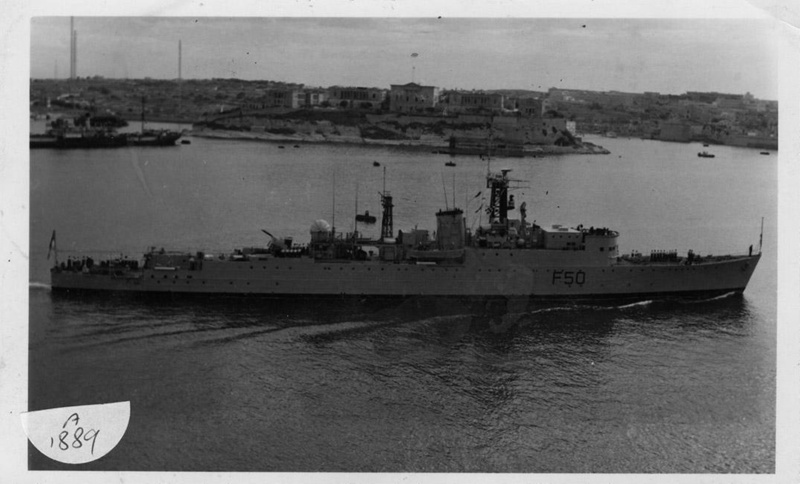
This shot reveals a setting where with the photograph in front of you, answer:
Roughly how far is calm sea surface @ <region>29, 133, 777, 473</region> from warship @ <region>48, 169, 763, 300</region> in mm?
518

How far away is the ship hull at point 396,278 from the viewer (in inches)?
669

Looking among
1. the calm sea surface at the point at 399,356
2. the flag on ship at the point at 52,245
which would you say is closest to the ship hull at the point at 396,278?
the calm sea surface at the point at 399,356

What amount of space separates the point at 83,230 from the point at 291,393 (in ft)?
30.9

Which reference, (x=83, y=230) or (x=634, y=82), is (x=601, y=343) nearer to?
(x=634, y=82)

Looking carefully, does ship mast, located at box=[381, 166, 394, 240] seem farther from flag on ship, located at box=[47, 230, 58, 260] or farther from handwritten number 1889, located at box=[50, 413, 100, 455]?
handwritten number 1889, located at box=[50, 413, 100, 455]

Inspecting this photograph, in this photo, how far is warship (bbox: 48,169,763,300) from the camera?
17.0 meters

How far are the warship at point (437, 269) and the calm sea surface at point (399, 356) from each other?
1.70ft

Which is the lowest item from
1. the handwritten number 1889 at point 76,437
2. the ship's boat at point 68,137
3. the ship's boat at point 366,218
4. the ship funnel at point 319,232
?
the handwritten number 1889 at point 76,437

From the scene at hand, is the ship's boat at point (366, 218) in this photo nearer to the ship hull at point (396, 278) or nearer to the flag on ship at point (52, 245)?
the ship hull at point (396, 278)

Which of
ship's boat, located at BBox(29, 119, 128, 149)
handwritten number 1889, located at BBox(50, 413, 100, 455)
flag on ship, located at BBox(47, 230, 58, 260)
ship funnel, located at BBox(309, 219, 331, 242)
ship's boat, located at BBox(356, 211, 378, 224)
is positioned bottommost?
handwritten number 1889, located at BBox(50, 413, 100, 455)

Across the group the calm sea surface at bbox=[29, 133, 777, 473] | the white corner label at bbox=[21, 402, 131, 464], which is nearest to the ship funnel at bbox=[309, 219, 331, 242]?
the calm sea surface at bbox=[29, 133, 777, 473]

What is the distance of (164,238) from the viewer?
61.8 feet

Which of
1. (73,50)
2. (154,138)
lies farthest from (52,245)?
(154,138)

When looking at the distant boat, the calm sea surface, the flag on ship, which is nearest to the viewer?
the calm sea surface
